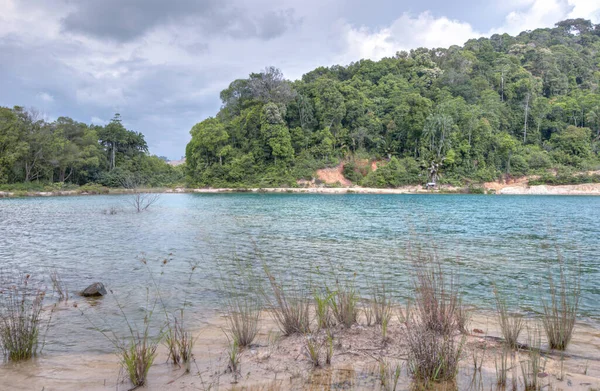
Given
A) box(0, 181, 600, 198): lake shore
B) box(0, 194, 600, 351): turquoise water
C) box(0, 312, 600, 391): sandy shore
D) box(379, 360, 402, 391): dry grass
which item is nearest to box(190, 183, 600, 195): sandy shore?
box(0, 181, 600, 198): lake shore

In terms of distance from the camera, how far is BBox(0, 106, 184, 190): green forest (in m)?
59.1

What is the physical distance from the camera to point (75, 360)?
4832mm

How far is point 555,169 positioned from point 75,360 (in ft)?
284

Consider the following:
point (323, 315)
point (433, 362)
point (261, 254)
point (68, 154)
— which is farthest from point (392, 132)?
point (433, 362)

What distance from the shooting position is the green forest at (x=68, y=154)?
59094 mm

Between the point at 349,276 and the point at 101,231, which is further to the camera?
the point at 101,231

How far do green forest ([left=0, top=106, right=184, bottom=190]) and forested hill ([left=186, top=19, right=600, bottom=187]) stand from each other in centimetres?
1337

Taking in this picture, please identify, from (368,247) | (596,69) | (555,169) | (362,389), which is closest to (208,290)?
(362,389)

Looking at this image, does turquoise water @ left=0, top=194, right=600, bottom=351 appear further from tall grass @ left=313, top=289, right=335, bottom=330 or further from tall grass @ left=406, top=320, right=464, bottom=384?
tall grass @ left=406, top=320, right=464, bottom=384

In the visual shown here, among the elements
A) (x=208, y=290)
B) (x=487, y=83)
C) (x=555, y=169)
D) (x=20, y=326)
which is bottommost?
(x=208, y=290)

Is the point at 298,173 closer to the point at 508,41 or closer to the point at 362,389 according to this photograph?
the point at 362,389

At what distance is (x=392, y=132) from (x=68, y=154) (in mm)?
65846

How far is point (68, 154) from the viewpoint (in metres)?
66.0

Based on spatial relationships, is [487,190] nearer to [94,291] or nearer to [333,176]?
[333,176]
